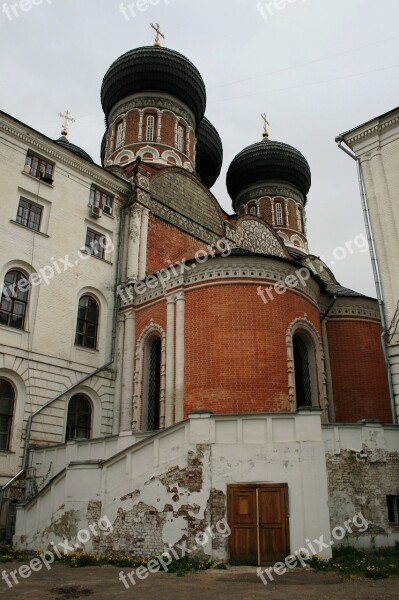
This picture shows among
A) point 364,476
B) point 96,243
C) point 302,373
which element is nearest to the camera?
point 364,476

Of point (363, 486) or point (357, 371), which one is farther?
point (357, 371)

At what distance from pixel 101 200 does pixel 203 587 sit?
14439 millimetres

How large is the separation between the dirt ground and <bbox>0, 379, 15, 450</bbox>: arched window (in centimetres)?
622

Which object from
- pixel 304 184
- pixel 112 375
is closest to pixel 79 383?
pixel 112 375

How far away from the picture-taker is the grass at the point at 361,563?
25.8 ft

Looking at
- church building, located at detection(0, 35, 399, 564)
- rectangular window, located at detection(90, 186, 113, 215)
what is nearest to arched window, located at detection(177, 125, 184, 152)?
church building, located at detection(0, 35, 399, 564)

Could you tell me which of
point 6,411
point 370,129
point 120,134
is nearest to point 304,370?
point 370,129

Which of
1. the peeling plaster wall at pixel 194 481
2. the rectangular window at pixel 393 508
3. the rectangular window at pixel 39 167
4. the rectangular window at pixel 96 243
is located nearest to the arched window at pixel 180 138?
the rectangular window at pixel 96 243

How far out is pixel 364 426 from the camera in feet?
35.6

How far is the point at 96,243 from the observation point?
18.2m

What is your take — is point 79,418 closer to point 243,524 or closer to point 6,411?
→ point 6,411

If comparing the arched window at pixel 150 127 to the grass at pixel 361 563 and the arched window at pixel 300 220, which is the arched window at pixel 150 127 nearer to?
the arched window at pixel 300 220

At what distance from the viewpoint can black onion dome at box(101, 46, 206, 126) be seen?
24.2 meters

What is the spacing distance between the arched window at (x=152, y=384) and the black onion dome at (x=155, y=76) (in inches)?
548
